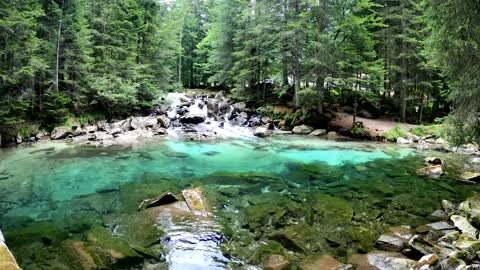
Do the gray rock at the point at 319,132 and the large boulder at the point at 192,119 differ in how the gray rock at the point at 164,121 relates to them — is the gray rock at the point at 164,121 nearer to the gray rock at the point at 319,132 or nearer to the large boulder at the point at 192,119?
the large boulder at the point at 192,119

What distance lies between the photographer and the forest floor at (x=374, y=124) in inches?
901

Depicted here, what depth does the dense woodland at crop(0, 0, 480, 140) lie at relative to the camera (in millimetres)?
19188

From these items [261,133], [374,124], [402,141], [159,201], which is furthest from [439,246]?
[374,124]

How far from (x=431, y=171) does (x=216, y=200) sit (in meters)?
9.10

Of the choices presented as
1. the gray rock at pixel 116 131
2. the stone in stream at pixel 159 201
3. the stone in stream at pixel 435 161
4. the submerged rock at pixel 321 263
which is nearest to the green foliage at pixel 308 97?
the stone in stream at pixel 435 161

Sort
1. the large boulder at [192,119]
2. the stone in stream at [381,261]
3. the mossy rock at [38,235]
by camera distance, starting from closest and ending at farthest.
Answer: the stone in stream at [381,261] < the mossy rock at [38,235] < the large boulder at [192,119]

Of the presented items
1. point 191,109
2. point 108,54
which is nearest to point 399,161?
point 191,109

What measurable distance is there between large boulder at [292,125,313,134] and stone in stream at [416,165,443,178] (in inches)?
446

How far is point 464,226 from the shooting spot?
282 inches

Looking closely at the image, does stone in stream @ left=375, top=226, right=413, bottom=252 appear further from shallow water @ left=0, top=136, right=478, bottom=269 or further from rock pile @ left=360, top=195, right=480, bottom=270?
shallow water @ left=0, top=136, right=478, bottom=269

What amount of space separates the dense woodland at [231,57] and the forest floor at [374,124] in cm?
124

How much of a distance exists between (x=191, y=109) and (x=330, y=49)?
13.2 meters

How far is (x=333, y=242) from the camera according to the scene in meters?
6.92

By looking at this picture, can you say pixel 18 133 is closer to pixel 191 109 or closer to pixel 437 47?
pixel 191 109
